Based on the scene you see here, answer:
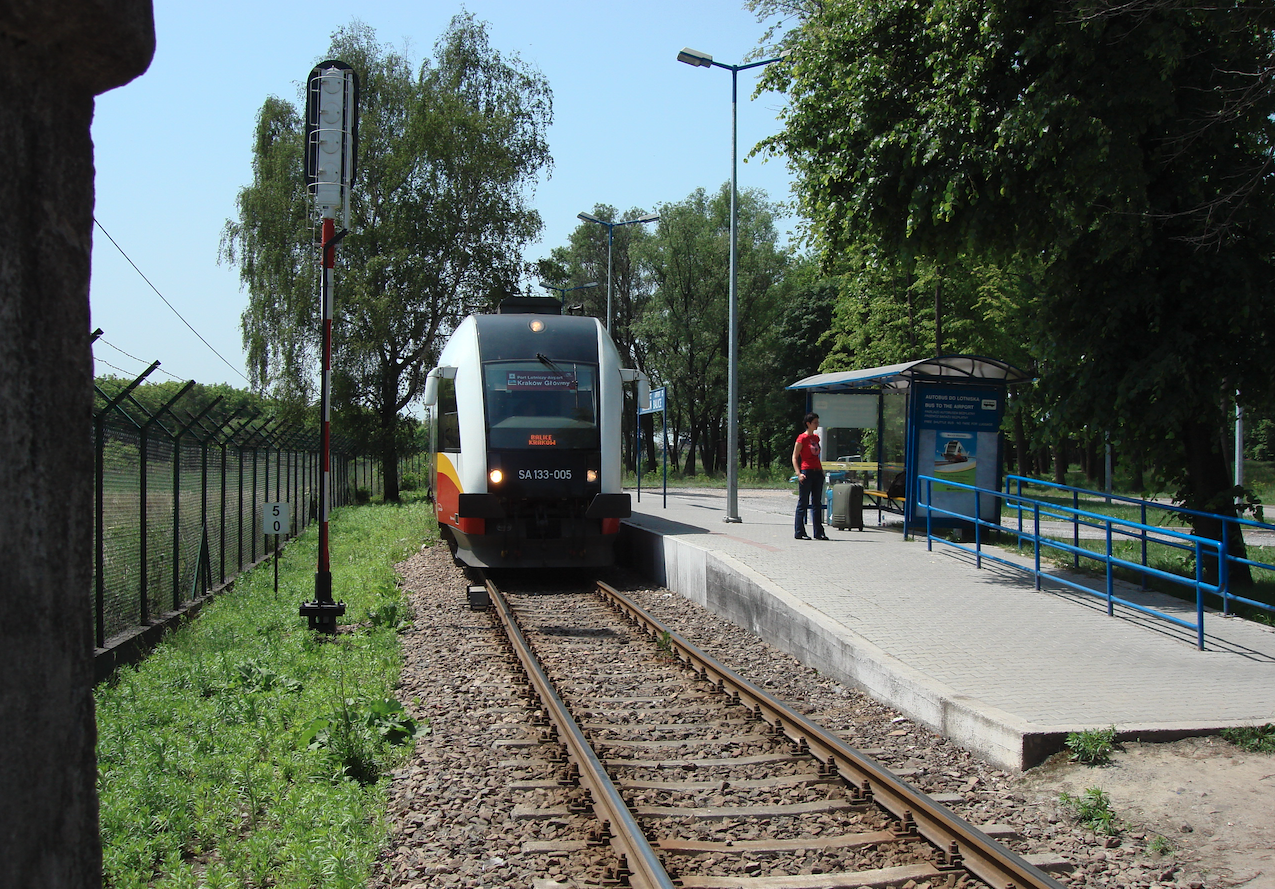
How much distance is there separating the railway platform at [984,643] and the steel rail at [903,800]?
2.68 feet

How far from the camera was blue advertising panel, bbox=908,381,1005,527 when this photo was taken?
574 inches

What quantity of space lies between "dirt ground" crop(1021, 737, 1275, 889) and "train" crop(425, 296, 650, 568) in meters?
8.13

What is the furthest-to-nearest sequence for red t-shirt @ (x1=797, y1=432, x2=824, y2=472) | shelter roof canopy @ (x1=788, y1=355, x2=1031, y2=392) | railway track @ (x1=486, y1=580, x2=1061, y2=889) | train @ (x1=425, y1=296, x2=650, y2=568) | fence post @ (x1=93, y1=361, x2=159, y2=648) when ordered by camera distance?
1. shelter roof canopy @ (x1=788, y1=355, x2=1031, y2=392)
2. red t-shirt @ (x1=797, y1=432, x2=824, y2=472)
3. train @ (x1=425, y1=296, x2=650, y2=568)
4. fence post @ (x1=93, y1=361, x2=159, y2=648)
5. railway track @ (x1=486, y1=580, x2=1061, y2=889)

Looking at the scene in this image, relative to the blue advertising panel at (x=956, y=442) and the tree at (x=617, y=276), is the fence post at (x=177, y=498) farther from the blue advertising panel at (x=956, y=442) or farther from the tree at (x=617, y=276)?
the tree at (x=617, y=276)

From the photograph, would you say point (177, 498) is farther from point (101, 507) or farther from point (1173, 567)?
point (1173, 567)

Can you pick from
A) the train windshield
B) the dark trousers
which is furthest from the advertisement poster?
the train windshield

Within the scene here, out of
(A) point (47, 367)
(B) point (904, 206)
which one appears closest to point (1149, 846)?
(A) point (47, 367)

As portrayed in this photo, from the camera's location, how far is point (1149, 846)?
4594 millimetres

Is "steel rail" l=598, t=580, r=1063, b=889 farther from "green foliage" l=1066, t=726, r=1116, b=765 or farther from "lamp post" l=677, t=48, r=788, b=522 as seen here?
"lamp post" l=677, t=48, r=788, b=522

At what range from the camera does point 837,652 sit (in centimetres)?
798

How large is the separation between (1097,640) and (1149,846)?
3897 millimetres

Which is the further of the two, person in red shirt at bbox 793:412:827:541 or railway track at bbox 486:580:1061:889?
person in red shirt at bbox 793:412:827:541

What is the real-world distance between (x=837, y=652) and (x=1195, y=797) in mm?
3216

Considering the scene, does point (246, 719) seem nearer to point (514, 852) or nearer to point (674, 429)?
point (514, 852)
